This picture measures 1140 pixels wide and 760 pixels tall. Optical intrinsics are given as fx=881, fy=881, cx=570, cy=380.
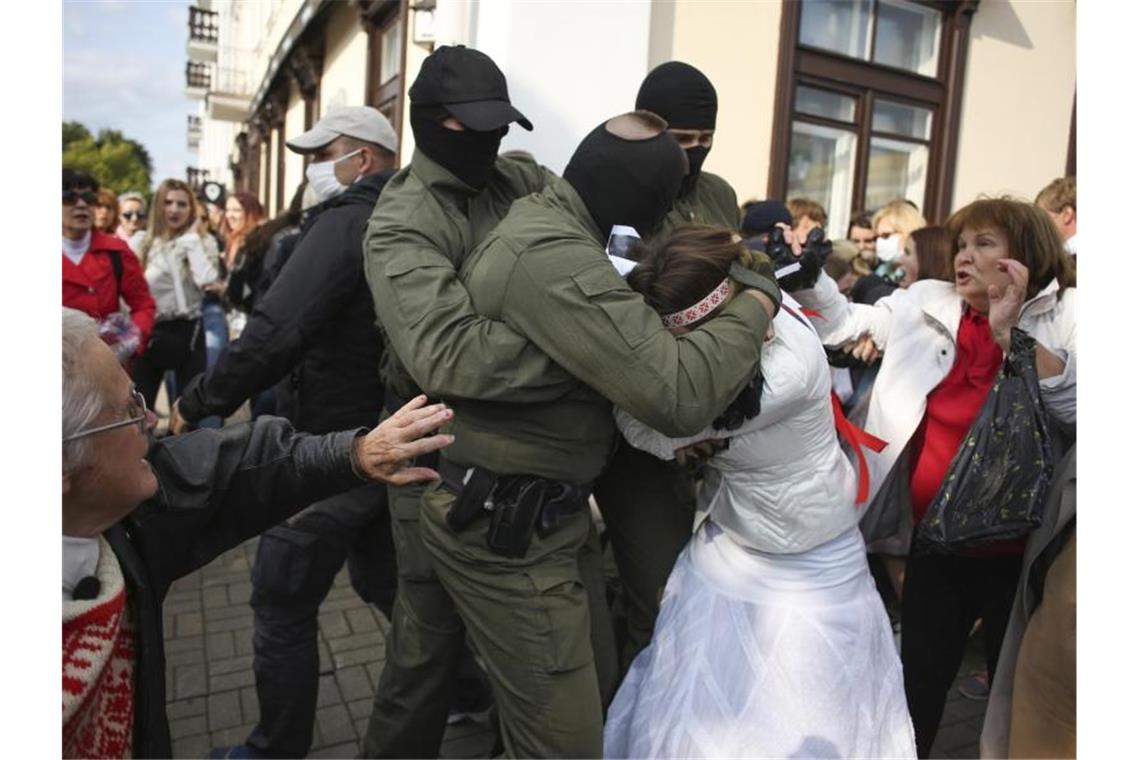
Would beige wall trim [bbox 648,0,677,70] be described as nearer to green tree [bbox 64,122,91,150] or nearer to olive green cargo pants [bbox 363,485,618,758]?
green tree [bbox 64,122,91,150]

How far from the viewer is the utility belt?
187 cm

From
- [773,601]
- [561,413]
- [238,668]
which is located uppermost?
[561,413]

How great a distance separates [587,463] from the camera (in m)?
1.96

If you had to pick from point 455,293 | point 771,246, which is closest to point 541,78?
point 771,246

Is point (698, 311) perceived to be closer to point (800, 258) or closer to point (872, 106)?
point (800, 258)

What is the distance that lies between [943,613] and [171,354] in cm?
437

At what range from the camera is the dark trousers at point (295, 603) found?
2463 millimetres

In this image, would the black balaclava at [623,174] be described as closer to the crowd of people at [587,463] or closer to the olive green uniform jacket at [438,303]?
the crowd of people at [587,463]

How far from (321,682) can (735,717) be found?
183cm

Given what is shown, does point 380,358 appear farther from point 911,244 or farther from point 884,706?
point 911,244

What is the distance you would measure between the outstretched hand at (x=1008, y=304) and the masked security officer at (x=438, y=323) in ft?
3.60

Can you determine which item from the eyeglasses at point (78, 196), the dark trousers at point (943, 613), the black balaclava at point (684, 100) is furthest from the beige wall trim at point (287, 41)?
the dark trousers at point (943, 613)

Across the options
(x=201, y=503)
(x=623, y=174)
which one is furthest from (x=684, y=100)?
(x=201, y=503)

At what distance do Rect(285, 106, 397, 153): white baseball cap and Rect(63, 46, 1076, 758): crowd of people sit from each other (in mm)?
11
